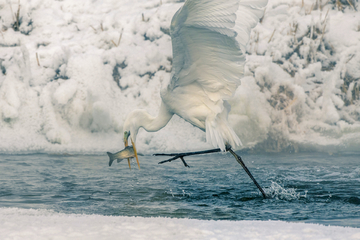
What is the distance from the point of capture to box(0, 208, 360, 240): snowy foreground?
7.29 ft

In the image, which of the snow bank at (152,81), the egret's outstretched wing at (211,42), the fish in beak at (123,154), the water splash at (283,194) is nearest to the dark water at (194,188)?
the water splash at (283,194)

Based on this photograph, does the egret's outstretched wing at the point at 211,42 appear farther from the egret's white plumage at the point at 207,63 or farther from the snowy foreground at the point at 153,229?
the snowy foreground at the point at 153,229

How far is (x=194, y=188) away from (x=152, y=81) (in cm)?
440

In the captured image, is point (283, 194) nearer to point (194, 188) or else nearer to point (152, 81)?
point (194, 188)

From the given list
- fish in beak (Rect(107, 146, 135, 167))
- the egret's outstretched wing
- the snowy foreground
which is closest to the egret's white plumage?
the egret's outstretched wing

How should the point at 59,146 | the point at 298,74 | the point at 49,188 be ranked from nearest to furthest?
1. the point at 49,188
2. the point at 59,146
3. the point at 298,74

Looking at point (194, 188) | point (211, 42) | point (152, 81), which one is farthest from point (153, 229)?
point (152, 81)

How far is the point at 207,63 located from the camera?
3760 millimetres

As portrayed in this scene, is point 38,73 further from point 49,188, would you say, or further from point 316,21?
point 316,21

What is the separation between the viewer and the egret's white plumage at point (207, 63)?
307cm

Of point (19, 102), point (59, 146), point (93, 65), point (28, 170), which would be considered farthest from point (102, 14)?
point (28, 170)

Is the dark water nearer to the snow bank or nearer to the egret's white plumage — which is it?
the snow bank

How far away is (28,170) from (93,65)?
3427 mm

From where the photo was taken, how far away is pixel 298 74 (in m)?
8.70
